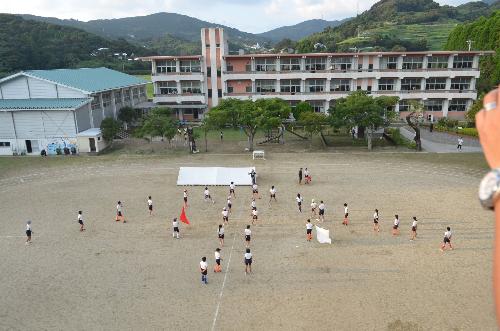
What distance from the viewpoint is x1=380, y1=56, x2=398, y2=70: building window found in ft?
170

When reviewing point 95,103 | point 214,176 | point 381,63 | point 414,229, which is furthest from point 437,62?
point 95,103

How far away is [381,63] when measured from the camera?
171 feet

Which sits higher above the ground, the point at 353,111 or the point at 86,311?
the point at 353,111

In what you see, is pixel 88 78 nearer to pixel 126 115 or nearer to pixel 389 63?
pixel 126 115

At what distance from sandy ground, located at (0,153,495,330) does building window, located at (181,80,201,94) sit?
30.2 meters

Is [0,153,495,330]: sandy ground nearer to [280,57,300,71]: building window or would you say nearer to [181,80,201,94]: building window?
[280,57,300,71]: building window

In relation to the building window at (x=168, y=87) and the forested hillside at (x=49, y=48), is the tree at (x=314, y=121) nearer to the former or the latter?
the building window at (x=168, y=87)

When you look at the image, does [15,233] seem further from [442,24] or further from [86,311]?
[442,24]

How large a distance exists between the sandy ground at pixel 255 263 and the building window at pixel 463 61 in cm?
3015

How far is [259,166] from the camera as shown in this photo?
32281 millimetres

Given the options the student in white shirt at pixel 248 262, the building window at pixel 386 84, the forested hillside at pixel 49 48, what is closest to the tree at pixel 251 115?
the building window at pixel 386 84

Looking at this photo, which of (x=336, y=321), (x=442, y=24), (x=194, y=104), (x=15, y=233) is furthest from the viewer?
(x=442, y=24)

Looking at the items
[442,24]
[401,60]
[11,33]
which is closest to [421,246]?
[401,60]

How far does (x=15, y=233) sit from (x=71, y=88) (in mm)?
24151
